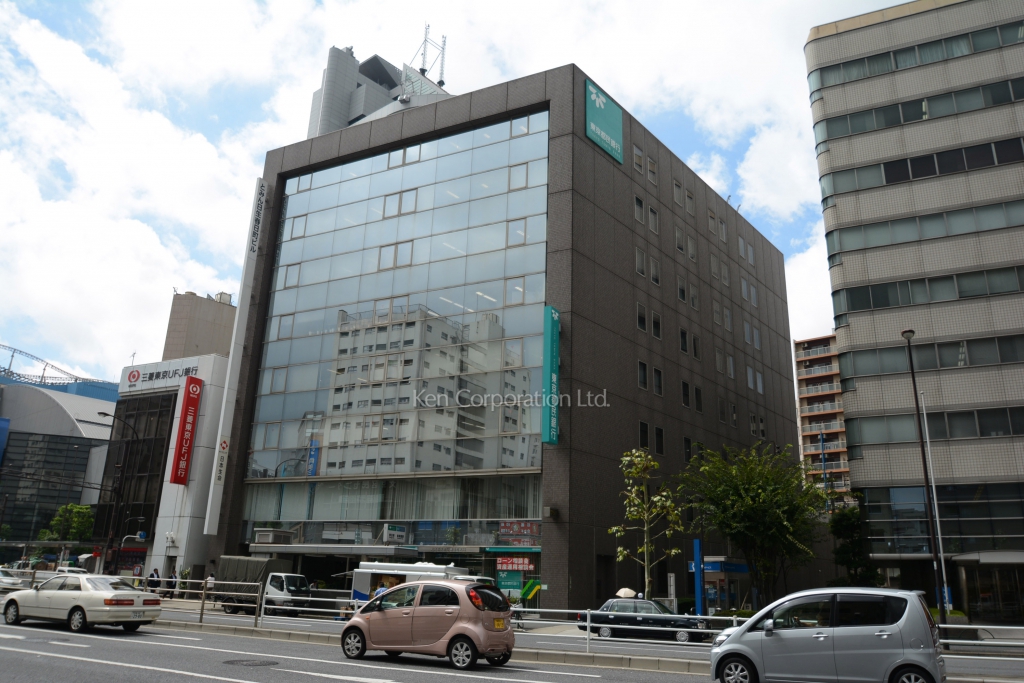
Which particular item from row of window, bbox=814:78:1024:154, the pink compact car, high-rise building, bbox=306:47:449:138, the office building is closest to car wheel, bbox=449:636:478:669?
the pink compact car

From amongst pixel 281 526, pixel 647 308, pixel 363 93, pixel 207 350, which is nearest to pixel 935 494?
pixel 647 308

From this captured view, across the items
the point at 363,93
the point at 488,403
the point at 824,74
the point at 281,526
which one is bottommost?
the point at 281,526

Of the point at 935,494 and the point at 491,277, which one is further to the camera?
the point at 491,277

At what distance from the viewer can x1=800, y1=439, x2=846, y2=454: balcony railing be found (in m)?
90.0

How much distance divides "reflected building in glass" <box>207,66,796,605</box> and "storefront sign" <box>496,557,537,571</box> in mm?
109

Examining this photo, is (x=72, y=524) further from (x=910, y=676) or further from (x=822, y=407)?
(x=910, y=676)

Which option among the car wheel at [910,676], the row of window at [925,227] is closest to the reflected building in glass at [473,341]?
the row of window at [925,227]

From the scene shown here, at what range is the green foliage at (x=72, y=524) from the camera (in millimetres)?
81125

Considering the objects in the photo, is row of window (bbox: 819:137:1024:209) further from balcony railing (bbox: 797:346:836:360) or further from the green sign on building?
balcony railing (bbox: 797:346:836:360)

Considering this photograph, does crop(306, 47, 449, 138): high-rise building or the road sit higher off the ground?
crop(306, 47, 449, 138): high-rise building

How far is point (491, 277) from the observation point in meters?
37.1

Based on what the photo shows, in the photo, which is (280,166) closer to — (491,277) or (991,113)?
(491,277)

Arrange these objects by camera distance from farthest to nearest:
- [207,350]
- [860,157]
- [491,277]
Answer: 1. [207,350]
2. [860,157]
3. [491,277]

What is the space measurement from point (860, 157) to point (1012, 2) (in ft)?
34.3
